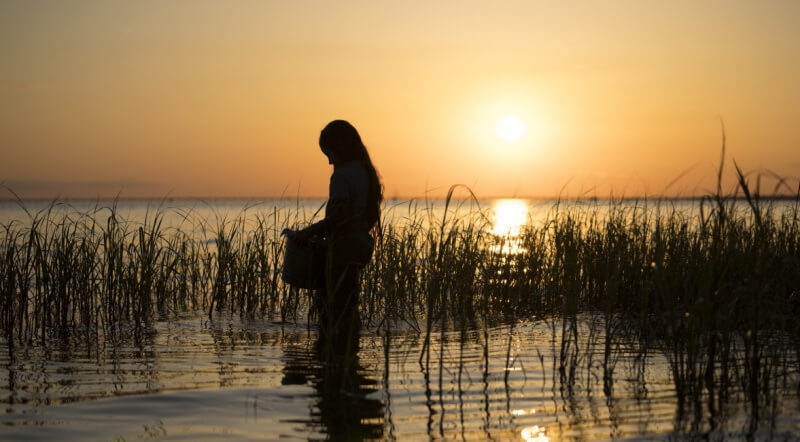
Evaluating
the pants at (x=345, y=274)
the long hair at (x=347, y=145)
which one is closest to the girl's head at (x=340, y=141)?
the long hair at (x=347, y=145)

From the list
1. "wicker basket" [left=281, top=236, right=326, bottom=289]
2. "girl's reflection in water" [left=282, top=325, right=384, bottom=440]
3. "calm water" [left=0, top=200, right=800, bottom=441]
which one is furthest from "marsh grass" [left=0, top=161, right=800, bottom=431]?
"wicker basket" [left=281, top=236, right=326, bottom=289]

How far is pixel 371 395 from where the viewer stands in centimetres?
434

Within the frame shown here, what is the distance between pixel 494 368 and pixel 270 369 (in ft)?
4.97

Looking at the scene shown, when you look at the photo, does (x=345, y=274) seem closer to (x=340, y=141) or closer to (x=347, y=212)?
(x=347, y=212)

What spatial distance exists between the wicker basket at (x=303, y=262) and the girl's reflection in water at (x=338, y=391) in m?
0.55

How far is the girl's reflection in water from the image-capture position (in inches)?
146

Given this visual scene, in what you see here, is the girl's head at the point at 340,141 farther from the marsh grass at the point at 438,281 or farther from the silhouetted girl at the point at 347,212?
the marsh grass at the point at 438,281

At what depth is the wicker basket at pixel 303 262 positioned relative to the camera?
19.5 ft

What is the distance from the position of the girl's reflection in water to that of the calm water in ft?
0.04

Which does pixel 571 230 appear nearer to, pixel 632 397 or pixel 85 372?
pixel 632 397

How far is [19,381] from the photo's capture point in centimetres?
480

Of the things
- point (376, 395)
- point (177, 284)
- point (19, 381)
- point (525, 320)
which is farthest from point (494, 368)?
point (177, 284)

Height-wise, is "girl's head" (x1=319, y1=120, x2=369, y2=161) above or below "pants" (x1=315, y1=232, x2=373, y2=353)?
above

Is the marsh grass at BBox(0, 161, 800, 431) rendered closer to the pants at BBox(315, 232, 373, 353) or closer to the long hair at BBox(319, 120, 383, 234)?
the pants at BBox(315, 232, 373, 353)
